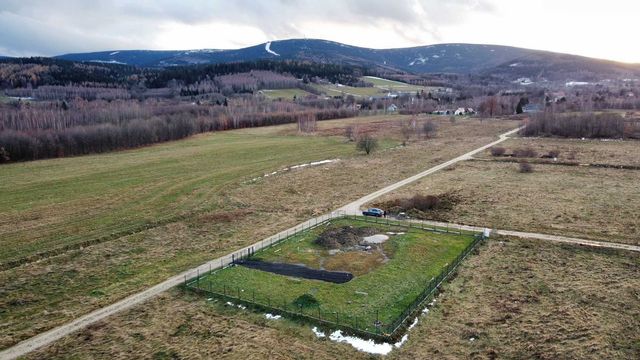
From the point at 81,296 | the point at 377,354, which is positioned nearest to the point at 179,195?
the point at 81,296

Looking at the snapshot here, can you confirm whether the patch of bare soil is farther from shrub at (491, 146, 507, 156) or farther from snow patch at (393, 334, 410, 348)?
shrub at (491, 146, 507, 156)

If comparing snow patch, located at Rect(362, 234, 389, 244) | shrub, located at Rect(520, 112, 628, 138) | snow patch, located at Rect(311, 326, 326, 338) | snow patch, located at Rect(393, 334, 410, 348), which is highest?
shrub, located at Rect(520, 112, 628, 138)

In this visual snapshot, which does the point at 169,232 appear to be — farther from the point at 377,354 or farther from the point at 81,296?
the point at 377,354

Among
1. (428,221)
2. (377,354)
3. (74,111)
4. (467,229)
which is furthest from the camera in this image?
(74,111)

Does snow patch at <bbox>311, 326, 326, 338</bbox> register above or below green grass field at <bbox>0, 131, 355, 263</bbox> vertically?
below

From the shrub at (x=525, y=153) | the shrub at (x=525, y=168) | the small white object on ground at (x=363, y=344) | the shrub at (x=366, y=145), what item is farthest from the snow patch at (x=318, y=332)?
the shrub at (x=525, y=153)

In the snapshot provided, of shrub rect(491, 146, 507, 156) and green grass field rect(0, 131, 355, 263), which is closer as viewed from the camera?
green grass field rect(0, 131, 355, 263)

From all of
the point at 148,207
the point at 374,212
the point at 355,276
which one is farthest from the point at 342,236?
the point at 148,207

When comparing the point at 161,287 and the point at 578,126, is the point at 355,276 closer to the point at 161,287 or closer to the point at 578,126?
the point at 161,287

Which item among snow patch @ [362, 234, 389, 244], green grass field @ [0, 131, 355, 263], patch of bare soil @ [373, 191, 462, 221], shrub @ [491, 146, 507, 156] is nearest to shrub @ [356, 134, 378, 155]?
green grass field @ [0, 131, 355, 263]
